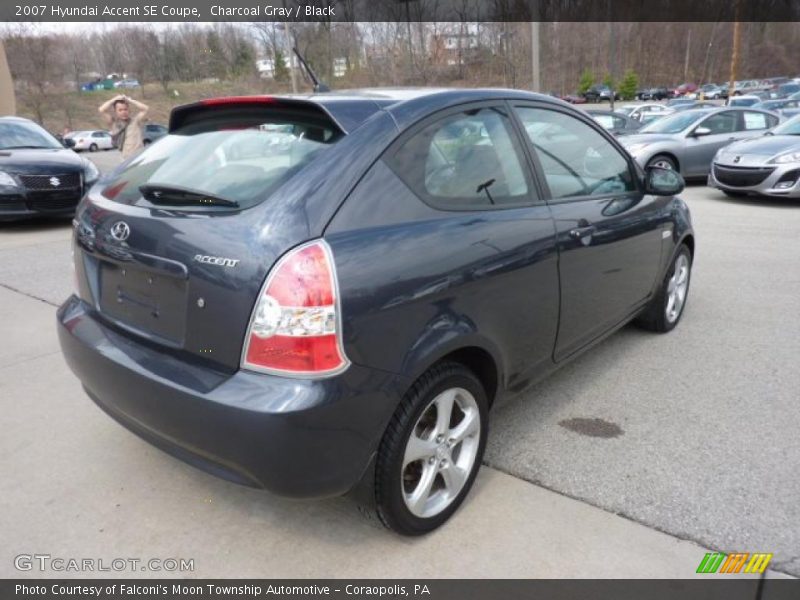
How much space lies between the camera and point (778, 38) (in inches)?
2670

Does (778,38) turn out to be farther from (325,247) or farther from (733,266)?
(325,247)

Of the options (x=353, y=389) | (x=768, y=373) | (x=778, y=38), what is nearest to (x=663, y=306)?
(x=768, y=373)

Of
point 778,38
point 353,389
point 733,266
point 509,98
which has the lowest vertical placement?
point 733,266

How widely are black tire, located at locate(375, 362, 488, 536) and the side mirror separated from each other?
2.04 metres

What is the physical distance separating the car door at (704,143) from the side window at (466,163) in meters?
10.4

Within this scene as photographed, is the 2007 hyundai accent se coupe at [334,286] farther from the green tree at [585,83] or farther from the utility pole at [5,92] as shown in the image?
the green tree at [585,83]

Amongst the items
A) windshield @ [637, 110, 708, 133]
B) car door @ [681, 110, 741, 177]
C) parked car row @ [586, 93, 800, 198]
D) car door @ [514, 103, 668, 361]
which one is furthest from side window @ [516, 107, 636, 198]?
windshield @ [637, 110, 708, 133]

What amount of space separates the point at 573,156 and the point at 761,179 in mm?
7865

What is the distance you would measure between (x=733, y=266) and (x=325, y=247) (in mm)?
5631

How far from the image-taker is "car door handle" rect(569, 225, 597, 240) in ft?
9.74

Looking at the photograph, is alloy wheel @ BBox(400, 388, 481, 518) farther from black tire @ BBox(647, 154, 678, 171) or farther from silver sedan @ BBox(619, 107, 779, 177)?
black tire @ BBox(647, 154, 678, 171)

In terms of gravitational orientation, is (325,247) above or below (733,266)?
above

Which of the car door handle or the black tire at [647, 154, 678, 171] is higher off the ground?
the car door handle

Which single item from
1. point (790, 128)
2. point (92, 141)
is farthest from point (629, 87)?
point (790, 128)
